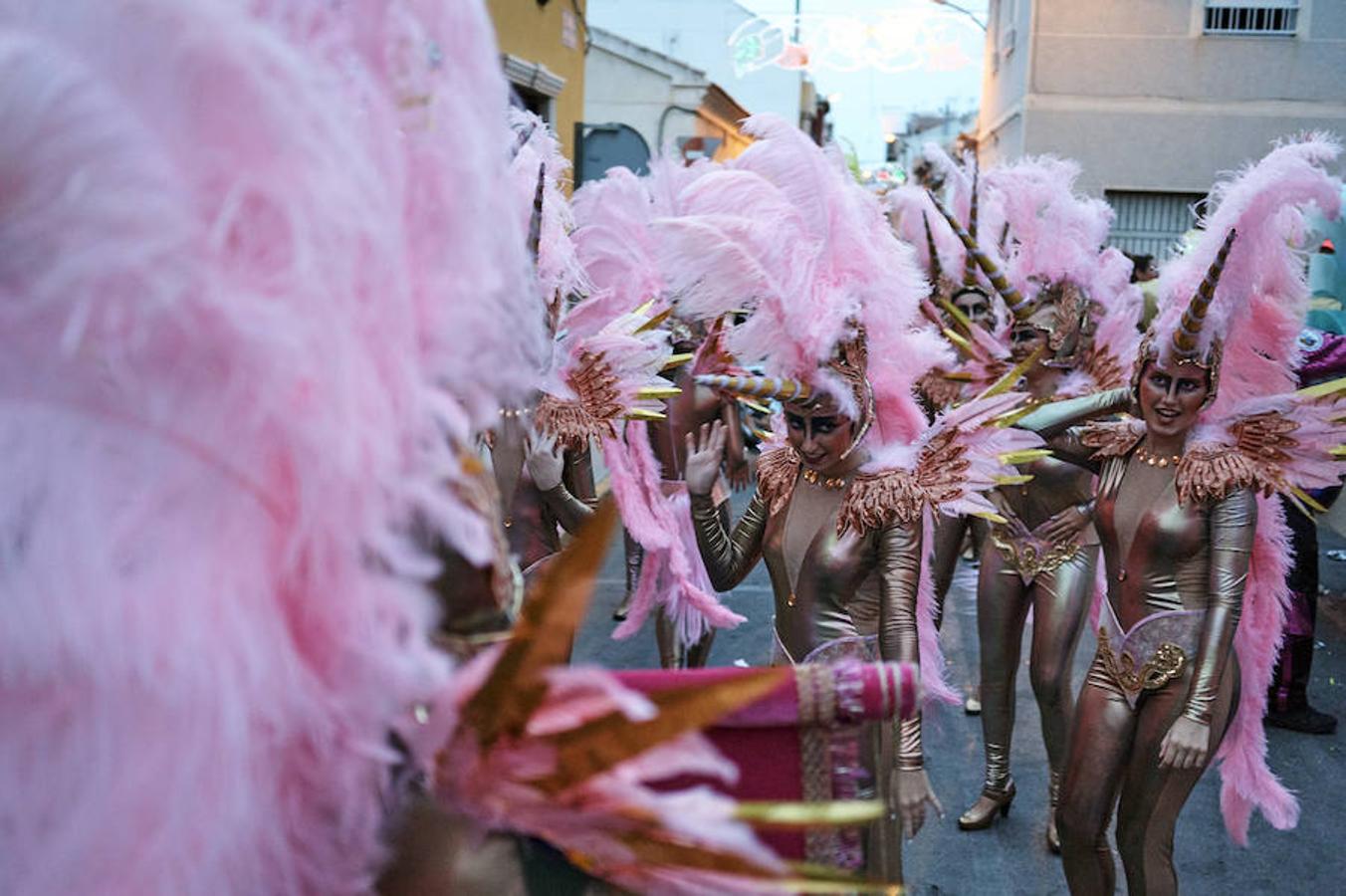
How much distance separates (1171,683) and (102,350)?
3488 mm

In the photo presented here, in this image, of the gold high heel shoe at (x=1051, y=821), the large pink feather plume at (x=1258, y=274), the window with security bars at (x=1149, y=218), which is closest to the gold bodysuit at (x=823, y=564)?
the large pink feather plume at (x=1258, y=274)

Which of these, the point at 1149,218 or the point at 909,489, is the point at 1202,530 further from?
the point at 1149,218

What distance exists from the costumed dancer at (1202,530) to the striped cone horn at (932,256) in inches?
107

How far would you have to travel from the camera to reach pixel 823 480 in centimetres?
396

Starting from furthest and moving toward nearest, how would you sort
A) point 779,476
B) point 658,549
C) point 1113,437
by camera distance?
point 658,549
point 1113,437
point 779,476

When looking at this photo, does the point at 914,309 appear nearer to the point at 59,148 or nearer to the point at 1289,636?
the point at 59,148

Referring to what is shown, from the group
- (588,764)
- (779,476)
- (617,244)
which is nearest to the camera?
(588,764)

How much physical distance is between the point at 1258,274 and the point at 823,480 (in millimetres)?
1537

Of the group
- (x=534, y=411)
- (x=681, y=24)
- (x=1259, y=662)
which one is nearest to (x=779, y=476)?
(x=534, y=411)

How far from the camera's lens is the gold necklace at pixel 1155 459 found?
4.08 metres

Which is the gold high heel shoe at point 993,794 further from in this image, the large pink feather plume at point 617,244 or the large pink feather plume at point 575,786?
the large pink feather plume at point 575,786

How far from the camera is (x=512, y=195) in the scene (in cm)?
163

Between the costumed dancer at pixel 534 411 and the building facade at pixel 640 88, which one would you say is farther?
the building facade at pixel 640 88

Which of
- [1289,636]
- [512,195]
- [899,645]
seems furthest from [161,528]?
[1289,636]
